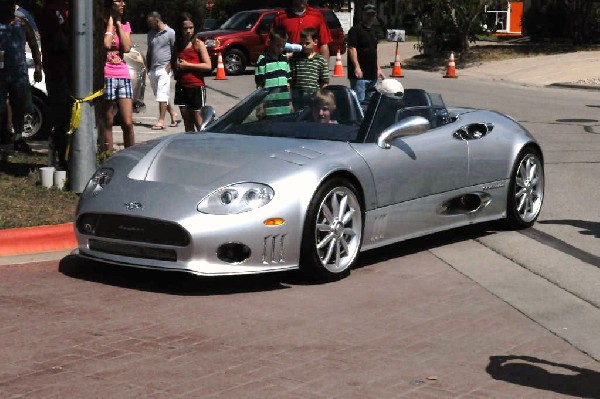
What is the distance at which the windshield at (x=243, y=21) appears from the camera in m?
33.0

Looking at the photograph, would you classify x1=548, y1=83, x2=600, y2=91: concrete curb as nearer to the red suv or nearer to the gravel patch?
the gravel patch

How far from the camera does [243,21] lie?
33312 mm

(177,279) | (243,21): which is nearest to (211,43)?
(243,21)

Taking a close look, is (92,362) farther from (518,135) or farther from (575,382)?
(518,135)

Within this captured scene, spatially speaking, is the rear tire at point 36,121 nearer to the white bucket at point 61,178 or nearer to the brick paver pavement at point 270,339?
the white bucket at point 61,178

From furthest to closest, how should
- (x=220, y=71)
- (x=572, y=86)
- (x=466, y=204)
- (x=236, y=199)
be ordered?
(x=220, y=71) < (x=572, y=86) < (x=466, y=204) < (x=236, y=199)

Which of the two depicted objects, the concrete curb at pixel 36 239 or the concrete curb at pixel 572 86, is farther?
the concrete curb at pixel 572 86

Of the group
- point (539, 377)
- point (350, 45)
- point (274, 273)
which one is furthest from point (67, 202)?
point (350, 45)

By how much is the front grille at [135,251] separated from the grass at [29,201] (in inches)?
56.9

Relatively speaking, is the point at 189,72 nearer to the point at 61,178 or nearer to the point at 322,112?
the point at 61,178

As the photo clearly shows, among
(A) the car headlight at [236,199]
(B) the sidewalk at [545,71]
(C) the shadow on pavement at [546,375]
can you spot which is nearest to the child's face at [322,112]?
(A) the car headlight at [236,199]

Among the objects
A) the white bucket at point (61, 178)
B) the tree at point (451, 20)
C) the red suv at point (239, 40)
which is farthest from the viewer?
the tree at point (451, 20)

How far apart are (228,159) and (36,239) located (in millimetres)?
1781

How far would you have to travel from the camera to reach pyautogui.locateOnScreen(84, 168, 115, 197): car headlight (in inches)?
317
